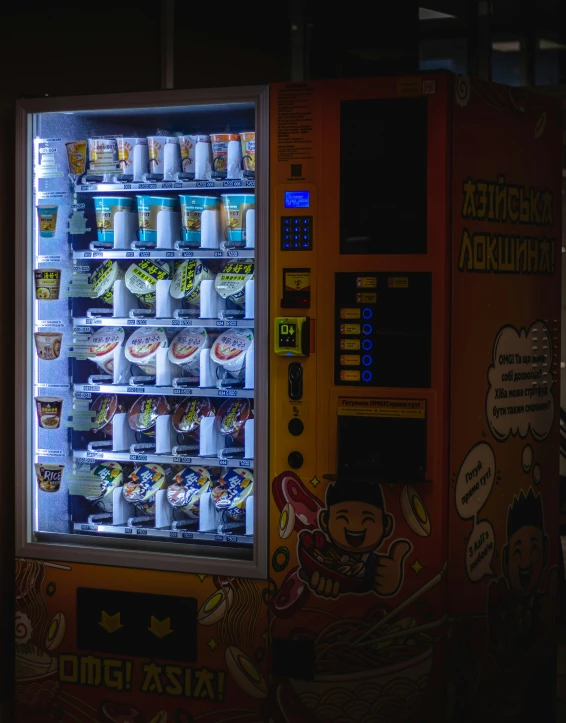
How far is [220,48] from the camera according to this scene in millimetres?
3941

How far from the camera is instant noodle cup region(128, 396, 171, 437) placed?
3090 millimetres

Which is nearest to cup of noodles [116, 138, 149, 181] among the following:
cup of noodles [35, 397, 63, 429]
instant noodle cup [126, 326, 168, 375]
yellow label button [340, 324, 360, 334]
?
instant noodle cup [126, 326, 168, 375]

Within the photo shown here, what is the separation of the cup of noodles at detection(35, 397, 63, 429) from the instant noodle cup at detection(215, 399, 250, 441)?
58 centimetres

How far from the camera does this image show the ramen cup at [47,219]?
2.94m

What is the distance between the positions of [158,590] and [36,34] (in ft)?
7.03

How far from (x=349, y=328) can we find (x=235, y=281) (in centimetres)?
55

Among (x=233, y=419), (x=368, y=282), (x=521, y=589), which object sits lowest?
(x=521, y=589)

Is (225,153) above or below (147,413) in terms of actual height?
above

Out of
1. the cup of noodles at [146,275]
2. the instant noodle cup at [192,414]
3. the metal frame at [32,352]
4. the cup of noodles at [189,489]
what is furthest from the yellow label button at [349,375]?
the cup of noodles at [146,275]

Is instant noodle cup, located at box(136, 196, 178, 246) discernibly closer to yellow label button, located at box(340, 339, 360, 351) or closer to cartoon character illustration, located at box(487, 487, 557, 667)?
yellow label button, located at box(340, 339, 360, 351)

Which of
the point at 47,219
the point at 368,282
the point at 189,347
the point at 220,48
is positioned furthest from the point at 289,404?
the point at 220,48

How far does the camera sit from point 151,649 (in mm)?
2771

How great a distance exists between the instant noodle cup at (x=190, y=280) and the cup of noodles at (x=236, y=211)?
160 millimetres

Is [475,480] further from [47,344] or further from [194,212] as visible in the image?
[47,344]
